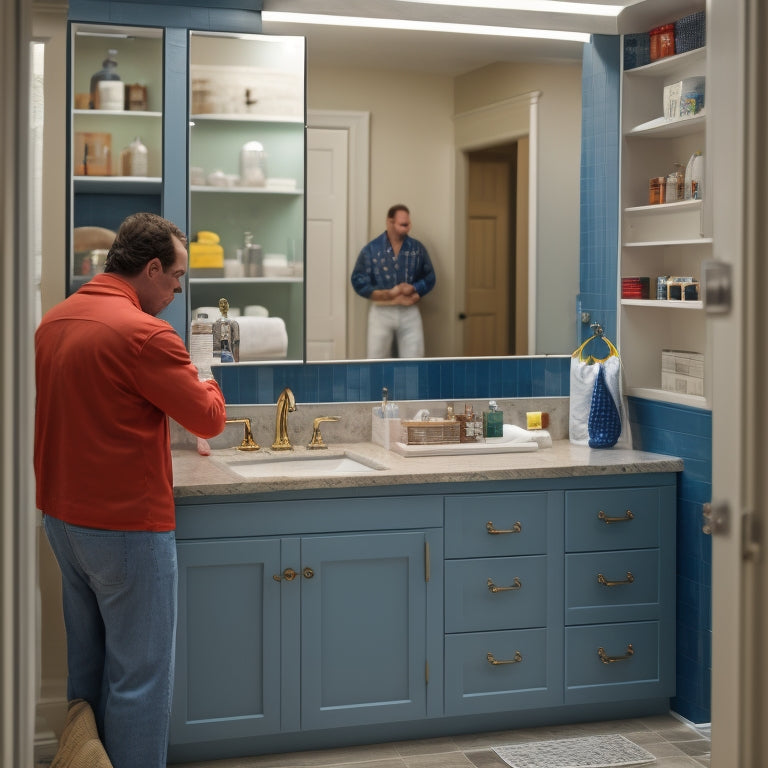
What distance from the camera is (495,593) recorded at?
345 centimetres

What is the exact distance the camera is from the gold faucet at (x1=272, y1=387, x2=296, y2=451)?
3.74m

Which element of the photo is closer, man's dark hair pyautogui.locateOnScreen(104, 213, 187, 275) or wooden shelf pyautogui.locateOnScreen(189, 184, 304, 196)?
man's dark hair pyautogui.locateOnScreen(104, 213, 187, 275)

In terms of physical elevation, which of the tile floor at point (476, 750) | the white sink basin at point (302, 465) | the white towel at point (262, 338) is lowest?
A: the tile floor at point (476, 750)

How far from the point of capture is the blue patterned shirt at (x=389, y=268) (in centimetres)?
384

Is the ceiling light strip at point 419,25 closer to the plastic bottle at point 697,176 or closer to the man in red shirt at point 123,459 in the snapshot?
the plastic bottle at point 697,176

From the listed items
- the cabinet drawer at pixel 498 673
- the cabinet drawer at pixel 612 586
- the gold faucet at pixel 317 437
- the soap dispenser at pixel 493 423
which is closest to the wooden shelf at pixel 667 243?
the soap dispenser at pixel 493 423

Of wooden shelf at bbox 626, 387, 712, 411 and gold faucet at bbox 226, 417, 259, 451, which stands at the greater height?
wooden shelf at bbox 626, 387, 712, 411

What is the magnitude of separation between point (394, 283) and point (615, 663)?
57.0 inches

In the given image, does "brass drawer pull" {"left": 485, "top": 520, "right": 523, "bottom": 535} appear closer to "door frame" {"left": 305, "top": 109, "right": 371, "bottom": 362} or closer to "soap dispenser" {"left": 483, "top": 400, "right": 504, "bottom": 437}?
"soap dispenser" {"left": 483, "top": 400, "right": 504, "bottom": 437}

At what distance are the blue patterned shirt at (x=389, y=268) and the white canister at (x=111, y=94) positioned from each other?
36.4 inches

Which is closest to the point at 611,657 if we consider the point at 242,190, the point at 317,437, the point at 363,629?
the point at 363,629

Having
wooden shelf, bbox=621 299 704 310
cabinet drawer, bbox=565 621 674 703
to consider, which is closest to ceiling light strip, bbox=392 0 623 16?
wooden shelf, bbox=621 299 704 310

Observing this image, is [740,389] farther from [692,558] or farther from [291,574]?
[692,558]
